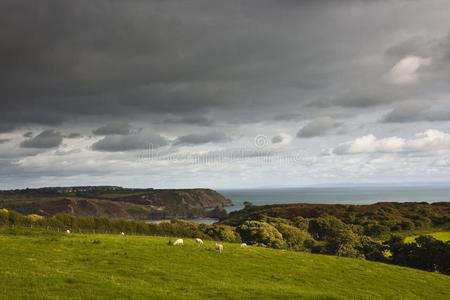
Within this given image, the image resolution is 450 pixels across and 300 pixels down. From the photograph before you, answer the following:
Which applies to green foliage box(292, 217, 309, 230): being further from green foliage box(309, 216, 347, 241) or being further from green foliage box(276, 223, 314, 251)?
green foliage box(276, 223, 314, 251)

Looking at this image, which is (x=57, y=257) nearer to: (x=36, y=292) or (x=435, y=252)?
(x=36, y=292)

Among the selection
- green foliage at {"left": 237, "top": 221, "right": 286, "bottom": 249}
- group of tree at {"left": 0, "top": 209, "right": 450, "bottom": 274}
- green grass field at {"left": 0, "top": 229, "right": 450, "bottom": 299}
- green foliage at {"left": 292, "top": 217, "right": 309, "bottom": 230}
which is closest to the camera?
green grass field at {"left": 0, "top": 229, "right": 450, "bottom": 299}

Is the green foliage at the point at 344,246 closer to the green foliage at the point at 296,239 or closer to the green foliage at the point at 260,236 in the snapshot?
the green foliage at the point at 260,236

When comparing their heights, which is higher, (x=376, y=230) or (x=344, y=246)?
(x=344, y=246)

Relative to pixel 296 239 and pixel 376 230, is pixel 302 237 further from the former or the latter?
pixel 376 230

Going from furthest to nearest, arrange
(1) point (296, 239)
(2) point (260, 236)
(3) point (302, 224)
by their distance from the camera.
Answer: (3) point (302, 224) < (1) point (296, 239) < (2) point (260, 236)

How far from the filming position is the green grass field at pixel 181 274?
47.2 ft

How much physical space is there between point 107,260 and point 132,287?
8428 mm

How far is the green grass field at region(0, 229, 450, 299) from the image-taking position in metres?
14.4

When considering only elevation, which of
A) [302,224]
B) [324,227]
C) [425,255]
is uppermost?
[425,255]

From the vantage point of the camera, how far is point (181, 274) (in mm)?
19562

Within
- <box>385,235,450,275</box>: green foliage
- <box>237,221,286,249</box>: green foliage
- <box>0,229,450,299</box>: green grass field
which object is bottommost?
<box>237,221,286,249</box>: green foliage

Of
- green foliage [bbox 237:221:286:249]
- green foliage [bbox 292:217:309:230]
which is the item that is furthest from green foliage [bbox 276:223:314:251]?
green foliage [bbox 292:217:309:230]

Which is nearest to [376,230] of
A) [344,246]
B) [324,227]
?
[324,227]
